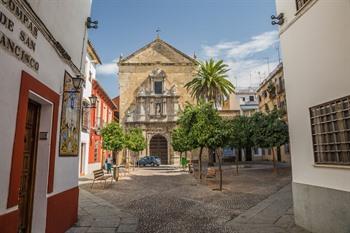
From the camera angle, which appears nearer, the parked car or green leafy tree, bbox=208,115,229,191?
green leafy tree, bbox=208,115,229,191

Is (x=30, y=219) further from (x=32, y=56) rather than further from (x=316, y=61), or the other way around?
(x=316, y=61)

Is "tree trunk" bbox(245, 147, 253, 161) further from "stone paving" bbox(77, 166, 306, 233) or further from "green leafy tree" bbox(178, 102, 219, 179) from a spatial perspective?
"stone paving" bbox(77, 166, 306, 233)

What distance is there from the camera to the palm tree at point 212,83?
94.8 ft

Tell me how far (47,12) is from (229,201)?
A: 26.0 feet

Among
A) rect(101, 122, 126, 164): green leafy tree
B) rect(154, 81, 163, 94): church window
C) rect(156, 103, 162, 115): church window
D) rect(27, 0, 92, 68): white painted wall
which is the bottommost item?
rect(101, 122, 126, 164): green leafy tree

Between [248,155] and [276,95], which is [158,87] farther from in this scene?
[248,155]

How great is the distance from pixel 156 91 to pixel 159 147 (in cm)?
772

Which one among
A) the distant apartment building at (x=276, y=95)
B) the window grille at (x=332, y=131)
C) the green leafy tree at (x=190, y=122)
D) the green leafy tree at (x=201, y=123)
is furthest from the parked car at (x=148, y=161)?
the window grille at (x=332, y=131)

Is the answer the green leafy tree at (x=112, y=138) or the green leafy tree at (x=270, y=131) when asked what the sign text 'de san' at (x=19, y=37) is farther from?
the green leafy tree at (x=270, y=131)

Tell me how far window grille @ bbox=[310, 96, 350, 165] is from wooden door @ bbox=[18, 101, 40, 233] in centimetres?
563

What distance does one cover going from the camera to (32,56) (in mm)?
4168

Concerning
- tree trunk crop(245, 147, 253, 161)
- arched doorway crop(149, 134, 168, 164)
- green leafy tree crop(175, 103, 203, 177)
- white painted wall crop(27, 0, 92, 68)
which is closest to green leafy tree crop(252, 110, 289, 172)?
green leafy tree crop(175, 103, 203, 177)

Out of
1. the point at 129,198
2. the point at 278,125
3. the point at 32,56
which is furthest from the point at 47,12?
the point at 278,125

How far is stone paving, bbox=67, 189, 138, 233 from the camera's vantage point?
581 centimetres
